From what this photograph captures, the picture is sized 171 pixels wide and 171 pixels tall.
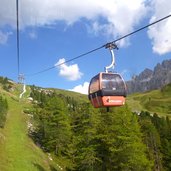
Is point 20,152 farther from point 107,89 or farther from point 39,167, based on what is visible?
point 107,89

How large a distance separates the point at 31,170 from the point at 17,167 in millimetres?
2477

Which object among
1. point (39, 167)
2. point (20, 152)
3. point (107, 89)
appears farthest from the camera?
point (20, 152)

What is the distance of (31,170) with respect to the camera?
6019 centimetres

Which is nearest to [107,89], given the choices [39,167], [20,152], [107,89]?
[107,89]

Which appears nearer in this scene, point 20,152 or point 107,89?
point 107,89

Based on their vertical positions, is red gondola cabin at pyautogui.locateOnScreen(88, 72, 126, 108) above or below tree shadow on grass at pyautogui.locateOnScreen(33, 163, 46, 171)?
above

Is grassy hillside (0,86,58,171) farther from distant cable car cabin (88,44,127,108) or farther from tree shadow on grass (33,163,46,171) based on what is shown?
distant cable car cabin (88,44,127,108)

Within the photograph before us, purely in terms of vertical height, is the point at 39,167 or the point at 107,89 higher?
the point at 107,89

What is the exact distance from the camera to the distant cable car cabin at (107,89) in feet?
56.8

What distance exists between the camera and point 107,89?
17.5 meters

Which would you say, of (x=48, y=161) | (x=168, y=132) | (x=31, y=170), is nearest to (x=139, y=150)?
(x=31, y=170)

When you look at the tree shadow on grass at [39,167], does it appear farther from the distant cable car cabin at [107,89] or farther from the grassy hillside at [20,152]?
the distant cable car cabin at [107,89]

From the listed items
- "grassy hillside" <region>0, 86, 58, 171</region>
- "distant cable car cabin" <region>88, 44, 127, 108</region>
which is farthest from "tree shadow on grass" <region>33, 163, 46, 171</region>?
"distant cable car cabin" <region>88, 44, 127, 108</region>

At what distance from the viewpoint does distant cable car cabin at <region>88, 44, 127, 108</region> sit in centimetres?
1731
